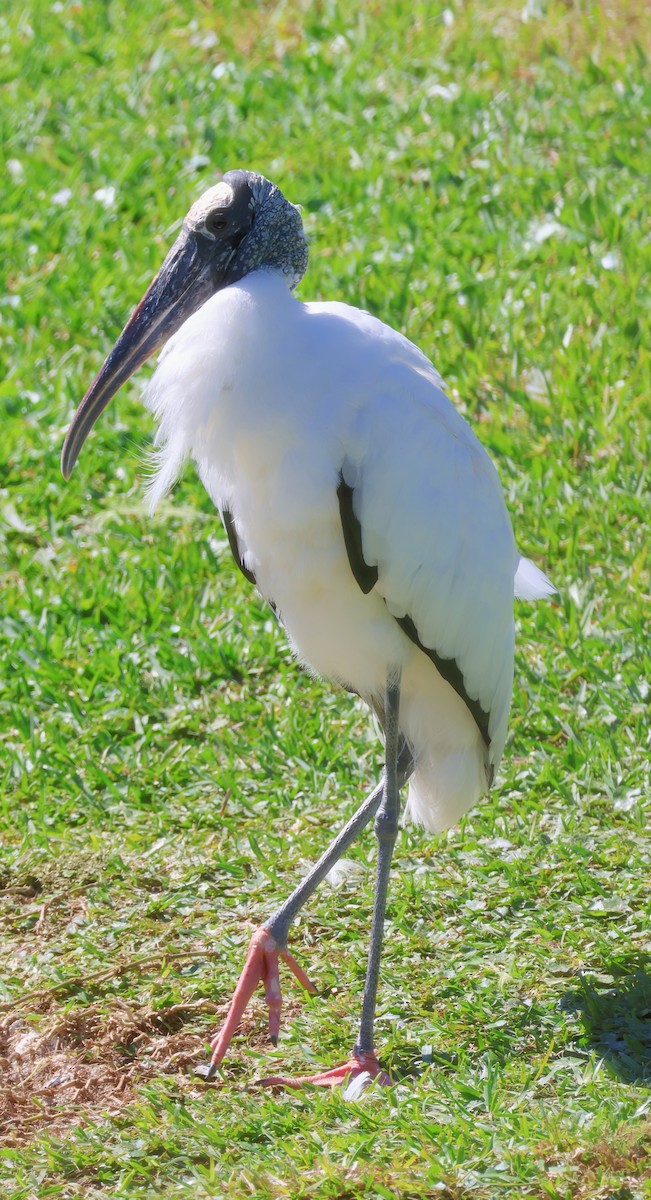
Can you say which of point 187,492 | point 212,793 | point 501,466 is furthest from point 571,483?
point 212,793

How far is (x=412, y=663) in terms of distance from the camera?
358cm

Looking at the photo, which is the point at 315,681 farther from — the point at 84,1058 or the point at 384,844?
the point at 84,1058

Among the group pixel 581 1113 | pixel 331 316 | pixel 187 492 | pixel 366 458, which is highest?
pixel 331 316

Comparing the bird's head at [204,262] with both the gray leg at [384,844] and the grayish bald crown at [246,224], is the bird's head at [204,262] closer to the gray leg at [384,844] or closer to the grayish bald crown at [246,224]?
the grayish bald crown at [246,224]

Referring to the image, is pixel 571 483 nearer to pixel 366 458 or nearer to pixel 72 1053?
pixel 366 458

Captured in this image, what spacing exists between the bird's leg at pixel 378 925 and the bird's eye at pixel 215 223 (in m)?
1.05

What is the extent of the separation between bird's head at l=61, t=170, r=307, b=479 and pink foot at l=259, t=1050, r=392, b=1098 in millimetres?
1402

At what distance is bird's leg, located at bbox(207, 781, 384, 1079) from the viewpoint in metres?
3.31

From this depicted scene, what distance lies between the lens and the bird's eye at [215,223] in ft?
10.9

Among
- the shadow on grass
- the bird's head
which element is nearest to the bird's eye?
the bird's head

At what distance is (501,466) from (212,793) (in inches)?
65.7

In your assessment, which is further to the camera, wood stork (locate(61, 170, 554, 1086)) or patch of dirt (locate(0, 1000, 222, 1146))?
patch of dirt (locate(0, 1000, 222, 1146))

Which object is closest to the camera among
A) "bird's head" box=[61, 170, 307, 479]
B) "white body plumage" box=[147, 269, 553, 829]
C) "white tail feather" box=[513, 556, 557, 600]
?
"white body plumage" box=[147, 269, 553, 829]

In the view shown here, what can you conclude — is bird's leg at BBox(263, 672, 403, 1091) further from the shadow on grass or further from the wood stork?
the shadow on grass
